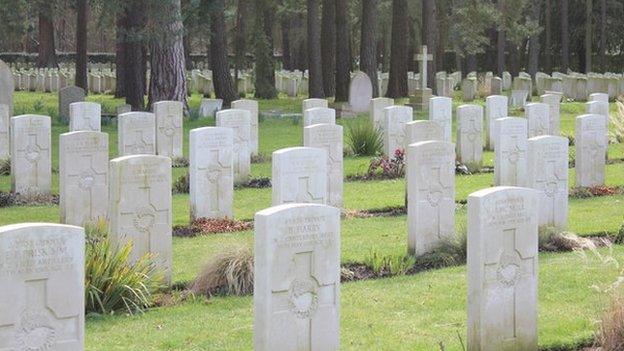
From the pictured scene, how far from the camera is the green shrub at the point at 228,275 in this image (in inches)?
452

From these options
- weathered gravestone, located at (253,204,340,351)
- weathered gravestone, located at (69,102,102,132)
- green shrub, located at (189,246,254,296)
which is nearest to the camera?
weathered gravestone, located at (253,204,340,351)

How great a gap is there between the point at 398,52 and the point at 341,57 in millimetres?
2422

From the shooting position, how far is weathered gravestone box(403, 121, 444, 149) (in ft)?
56.2

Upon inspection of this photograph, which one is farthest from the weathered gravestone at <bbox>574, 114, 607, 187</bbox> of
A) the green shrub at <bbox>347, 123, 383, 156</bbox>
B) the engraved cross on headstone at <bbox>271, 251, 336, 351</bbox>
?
the engraved cross on headstone at <bbox>271, 251, 336, 351</bbox>

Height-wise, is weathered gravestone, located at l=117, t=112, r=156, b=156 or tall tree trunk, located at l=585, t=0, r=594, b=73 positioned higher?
tall tree trunk, located at l=585, t=0, r=594, b=73

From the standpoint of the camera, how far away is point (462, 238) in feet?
44.0

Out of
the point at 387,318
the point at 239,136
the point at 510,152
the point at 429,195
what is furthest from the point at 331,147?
the point at 387,318

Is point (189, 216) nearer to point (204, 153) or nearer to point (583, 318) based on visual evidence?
point (204, 153)

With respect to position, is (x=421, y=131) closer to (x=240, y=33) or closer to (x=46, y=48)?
(x=240, y=33)

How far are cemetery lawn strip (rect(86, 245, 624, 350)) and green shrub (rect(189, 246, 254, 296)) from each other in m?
0.25

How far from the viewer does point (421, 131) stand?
17.2m

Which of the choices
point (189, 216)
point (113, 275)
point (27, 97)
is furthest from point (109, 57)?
point (113, 275)

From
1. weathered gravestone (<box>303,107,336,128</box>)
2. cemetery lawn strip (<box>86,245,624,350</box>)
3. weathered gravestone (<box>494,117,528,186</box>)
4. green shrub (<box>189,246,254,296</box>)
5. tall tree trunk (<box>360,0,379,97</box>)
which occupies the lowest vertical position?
cemetery lawn strip (<box>86,245,624,350</box>)

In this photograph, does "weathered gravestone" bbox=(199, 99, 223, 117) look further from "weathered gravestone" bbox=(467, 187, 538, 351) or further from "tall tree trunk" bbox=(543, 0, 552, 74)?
"tall tree trunk" bbox=(543, 0, 552, 74)
